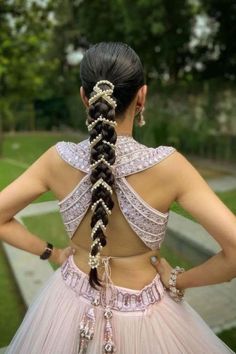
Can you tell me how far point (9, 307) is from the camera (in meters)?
3.06

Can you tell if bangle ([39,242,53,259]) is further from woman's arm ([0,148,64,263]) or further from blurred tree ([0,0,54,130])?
blurred tree ([0,0,54,130])

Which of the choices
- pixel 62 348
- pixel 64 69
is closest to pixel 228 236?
pixel 62 348

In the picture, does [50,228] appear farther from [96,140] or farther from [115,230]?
[96,140]

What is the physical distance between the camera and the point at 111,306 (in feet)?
4.58

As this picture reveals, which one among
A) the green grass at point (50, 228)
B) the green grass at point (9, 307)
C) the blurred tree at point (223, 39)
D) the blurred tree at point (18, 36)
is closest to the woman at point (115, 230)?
the green grass at point (50, 228)

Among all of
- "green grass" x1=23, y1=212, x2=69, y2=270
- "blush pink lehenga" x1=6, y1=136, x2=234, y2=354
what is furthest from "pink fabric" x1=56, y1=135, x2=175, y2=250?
"green grass" x1=23, y1=212, x2=69, y2=270

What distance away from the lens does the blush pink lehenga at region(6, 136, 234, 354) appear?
128cm

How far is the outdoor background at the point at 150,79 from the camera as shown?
2857mm

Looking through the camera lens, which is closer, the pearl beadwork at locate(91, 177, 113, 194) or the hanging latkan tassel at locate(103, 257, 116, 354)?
the pearl beadwork at locate(91, 177, 113, 194)

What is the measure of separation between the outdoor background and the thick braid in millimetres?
646

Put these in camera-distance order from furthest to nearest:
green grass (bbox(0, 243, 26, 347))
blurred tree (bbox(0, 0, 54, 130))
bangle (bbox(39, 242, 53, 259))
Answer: blurred tree (bbox(0, 0, 54, 130))
green grass (bbox(0, 243, 26, 347))
bangle (bbox(39, 242, 53, 259))

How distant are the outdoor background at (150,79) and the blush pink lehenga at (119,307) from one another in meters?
0.49

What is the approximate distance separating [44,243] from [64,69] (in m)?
27.5

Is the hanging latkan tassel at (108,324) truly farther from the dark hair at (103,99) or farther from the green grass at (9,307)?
the green grass at (9,307)
